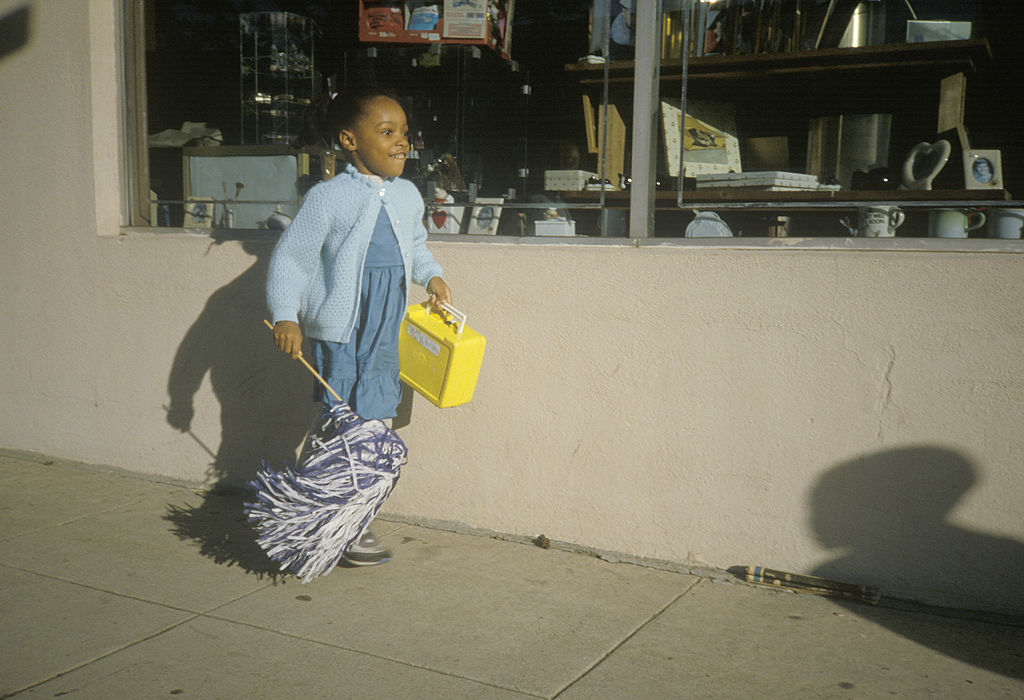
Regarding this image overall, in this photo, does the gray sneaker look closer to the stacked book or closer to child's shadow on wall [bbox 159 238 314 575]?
child's shadow on wall [bbox 159 238 314 575]

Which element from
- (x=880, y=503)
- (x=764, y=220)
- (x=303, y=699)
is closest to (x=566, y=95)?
(x=764, y=220)

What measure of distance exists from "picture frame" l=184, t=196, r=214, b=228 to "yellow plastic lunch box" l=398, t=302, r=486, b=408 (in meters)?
1.75

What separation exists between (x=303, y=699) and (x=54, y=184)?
3.43 meters

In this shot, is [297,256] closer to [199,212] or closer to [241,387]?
[241,387]

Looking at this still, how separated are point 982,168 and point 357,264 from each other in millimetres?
2255

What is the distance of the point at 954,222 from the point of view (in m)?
3.27

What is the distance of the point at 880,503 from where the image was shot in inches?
127

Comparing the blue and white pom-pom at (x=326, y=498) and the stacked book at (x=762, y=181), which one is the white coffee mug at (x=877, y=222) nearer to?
the stacked book at (x=762, y=181)

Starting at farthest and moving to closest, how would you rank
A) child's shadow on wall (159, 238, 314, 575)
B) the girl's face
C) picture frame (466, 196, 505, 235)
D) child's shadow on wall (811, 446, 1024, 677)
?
child's shadow on wall (159, 238, 314, 575) < picture frame (466, 196, 505, 235) < the girl's face < child's shadow on wall (811, 446, 1024, 677)

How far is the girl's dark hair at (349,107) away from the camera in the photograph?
336 cm

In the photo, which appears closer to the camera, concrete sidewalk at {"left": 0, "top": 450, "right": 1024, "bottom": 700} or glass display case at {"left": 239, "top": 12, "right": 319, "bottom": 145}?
concrete sidewalk at {"left": 0, "top": 450, "right": 1024, "bottom": 700}

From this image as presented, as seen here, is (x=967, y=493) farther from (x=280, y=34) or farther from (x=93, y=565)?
(x=280, y=34)

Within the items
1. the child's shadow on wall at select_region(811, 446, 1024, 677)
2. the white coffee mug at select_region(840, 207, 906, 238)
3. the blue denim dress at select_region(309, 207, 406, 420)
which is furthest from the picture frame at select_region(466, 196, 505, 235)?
the child's shadow on wall at select_region(811, 446, 1024, 677)

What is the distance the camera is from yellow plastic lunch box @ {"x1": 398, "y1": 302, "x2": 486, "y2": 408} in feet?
10.8
